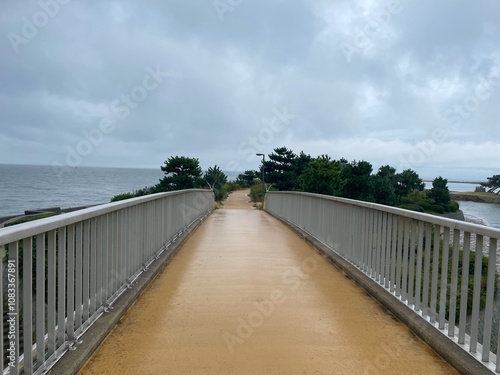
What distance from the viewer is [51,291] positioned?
2822 millimetres

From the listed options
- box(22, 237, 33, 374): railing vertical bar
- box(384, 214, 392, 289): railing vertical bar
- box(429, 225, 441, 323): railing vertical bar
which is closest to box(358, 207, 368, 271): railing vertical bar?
box(384, 214, 392, 289): railing vertical bar

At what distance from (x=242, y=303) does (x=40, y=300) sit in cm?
227

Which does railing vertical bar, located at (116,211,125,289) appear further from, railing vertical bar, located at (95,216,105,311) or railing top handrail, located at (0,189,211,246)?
railing vertical bar, located at (95,216,105,311)

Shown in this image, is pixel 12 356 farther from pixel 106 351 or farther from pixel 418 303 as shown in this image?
pixel 418 303

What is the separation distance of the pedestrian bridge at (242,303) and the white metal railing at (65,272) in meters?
0.01

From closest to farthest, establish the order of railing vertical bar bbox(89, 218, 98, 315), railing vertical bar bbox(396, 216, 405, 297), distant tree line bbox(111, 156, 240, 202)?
railing vertical bar bbox(89, 218, 98, 315) < railing vertical bar bbox(396, 216, 405, 297) < distant tree line bbox(111, 156, 240, 202)

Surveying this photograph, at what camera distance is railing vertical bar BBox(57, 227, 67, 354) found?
2.91m

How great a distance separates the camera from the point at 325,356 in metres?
3.27

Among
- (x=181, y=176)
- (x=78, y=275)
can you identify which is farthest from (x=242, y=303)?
(x=181, y=176)

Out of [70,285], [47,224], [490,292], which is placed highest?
[47,224]

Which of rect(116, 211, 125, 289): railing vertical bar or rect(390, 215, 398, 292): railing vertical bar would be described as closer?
rect(116, 211, 125, 289): railing vertical bar

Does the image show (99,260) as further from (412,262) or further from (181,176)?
(181,176)

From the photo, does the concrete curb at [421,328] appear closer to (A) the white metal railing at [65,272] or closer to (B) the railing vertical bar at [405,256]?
(B) the railing vertical bar at [405,256]

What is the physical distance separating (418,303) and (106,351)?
8.99 ft
